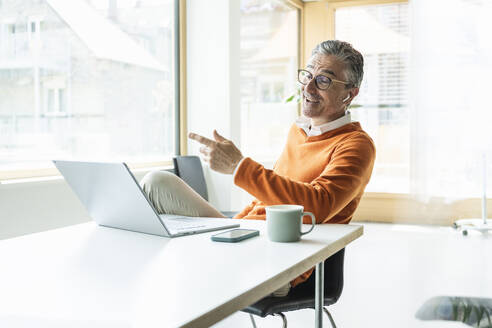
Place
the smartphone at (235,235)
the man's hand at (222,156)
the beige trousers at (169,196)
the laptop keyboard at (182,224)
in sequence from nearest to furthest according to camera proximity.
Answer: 1. the smartphone at (235,235)
2. the laptop keyboard at (182,224)
3. the man's hand at (222,156)
4. the beige trousers at (169,196)

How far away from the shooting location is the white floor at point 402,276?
236cm

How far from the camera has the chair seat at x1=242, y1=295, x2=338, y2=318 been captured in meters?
1.35

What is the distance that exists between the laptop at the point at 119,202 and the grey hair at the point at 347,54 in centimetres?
72

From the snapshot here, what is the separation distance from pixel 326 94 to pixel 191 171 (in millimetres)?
1708

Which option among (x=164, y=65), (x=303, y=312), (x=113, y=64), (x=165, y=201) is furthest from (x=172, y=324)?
(x=164, y=65)

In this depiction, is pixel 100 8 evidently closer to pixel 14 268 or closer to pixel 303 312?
pixel 303 312

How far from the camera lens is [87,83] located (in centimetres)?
298

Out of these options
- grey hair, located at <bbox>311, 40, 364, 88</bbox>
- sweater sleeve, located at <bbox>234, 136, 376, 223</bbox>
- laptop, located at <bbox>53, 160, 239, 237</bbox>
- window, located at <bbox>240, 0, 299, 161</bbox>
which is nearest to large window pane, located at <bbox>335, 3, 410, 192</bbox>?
window, located at <bbox>240, 0, 299, 161</bbox>

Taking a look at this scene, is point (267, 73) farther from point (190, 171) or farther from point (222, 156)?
point (222, 156)

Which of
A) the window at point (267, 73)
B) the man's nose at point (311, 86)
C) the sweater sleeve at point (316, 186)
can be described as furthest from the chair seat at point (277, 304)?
the window at point (267, 73)

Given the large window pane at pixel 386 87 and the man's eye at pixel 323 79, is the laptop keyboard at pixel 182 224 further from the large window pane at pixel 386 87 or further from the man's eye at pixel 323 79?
the large window pane at pixel 386 87

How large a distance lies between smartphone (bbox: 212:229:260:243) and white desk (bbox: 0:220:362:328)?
0.05ft

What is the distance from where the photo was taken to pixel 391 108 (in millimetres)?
5379

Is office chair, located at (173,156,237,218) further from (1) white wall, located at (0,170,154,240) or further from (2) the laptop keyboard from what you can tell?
(2) the laptop keyboard
